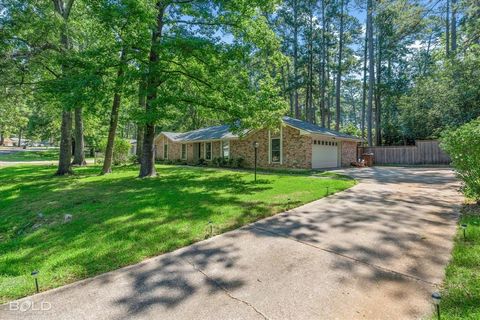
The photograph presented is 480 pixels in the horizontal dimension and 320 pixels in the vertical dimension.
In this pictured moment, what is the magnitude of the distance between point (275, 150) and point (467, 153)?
35.7 feet

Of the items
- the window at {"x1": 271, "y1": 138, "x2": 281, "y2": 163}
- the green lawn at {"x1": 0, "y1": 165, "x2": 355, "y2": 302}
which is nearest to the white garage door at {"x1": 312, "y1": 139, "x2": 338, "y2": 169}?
the window at {"x1": 271, "y1": 138, "x2": 281, "y2": 163}

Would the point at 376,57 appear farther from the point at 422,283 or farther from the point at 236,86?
the point at 422,283

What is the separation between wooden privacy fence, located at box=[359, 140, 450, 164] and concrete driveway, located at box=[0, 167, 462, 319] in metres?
17.1

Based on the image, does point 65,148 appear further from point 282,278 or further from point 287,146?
point 282,278

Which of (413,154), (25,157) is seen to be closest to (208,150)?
(413,154)

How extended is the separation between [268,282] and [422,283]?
1716 mm

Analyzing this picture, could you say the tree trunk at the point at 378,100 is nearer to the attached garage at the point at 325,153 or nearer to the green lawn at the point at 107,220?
the attached garage at the point at 325,153

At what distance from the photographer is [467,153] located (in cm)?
570

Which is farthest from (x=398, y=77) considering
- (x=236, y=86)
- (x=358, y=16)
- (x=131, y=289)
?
(x=131, y=289)

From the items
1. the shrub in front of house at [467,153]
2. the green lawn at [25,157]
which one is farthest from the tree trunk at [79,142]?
the shrub in front of house at [467,153]

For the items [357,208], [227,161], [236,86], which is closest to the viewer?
[357,208]

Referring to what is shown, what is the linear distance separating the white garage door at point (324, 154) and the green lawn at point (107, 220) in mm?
6086

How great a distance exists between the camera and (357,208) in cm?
609

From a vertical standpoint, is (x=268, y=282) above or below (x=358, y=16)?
below
